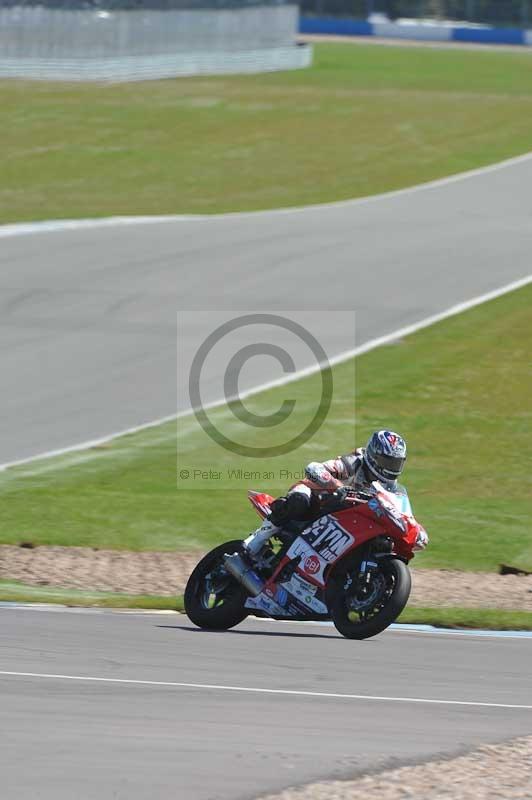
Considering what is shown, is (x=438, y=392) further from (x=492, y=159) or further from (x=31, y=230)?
(x=492, y=159)

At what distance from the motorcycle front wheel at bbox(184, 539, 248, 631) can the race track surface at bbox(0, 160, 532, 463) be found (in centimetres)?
775

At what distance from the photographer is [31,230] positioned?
109ft

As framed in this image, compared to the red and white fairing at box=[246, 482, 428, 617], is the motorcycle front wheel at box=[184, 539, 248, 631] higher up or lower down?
lower down

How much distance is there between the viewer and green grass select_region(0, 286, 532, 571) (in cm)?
1628

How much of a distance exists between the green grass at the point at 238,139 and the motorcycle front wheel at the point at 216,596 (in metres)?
24.2

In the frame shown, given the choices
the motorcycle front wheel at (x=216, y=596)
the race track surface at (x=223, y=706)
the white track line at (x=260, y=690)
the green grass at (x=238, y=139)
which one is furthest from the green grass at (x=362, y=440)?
the green grass at (x=238, y=139)

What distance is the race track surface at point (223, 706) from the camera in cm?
751

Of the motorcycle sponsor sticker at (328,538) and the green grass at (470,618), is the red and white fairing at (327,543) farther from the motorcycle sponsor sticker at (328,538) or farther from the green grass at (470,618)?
the green grass at (470,618)

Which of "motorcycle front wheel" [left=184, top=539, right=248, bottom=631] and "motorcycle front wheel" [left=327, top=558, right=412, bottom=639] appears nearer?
"motorcycle front wheel" [left=327, top=558, right=412, bottom=639]

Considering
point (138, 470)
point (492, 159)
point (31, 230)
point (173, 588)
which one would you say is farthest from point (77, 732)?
point (492, 159)

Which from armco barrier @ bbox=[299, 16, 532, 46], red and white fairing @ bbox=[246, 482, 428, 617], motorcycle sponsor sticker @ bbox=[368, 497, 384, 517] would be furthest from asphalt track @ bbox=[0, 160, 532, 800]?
armco barrier @ bbox=[299, 16, 532, 46]

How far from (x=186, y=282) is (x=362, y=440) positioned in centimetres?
915

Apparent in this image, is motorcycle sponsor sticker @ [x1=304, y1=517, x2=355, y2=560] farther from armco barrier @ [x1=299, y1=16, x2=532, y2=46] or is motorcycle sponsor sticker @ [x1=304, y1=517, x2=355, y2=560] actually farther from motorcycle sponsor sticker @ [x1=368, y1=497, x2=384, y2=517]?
armco barrier @ [x1=299, y1=16, x2=532, y2=46]

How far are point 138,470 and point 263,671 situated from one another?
893 centimetres
